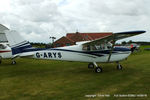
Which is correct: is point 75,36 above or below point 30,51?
above

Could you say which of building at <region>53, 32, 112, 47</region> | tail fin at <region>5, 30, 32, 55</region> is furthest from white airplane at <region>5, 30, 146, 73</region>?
building at <region>53, 32, 112, 47</region>

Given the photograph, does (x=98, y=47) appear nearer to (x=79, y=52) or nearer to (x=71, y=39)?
(x=79, y=52)

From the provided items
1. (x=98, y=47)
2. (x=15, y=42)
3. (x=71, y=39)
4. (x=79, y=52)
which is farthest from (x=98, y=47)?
(x=71, y=39)

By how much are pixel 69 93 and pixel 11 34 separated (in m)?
6.07

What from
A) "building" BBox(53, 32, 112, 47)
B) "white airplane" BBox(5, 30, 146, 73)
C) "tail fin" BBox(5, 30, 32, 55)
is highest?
"building" BBox(53, 32, 112, 47)

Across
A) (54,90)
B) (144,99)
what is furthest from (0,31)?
(144,99)

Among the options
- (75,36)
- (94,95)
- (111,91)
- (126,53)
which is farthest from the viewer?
(75,36)

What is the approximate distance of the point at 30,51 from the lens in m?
9.37

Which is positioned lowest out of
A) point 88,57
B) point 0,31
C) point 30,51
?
point 88,57

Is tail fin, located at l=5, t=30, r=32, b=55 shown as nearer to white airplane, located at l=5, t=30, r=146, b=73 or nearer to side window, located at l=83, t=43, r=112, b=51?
white airplane, located at l=5, t=30, r=146, b=73

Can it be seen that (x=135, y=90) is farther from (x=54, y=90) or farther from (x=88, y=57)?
(x=88, y=57)

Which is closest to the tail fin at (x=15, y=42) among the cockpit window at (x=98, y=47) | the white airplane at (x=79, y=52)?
the white airplane at (x=79, y=52)

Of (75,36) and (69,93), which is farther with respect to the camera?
(75,36)

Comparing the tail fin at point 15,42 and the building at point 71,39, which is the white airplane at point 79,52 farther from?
the building at point 71,39
